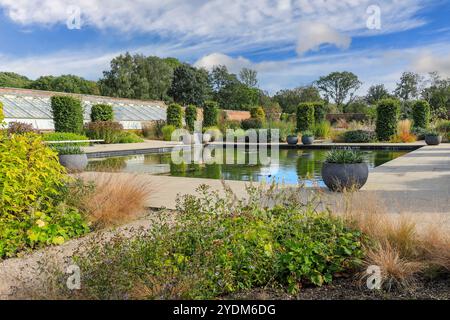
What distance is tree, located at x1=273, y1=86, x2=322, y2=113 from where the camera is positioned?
47031 millimetres

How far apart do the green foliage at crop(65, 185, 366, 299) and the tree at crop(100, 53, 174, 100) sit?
38385mm

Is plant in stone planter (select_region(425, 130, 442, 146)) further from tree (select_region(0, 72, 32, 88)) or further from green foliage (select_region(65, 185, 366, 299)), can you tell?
tree (select_region(0, 72, 32, 88))

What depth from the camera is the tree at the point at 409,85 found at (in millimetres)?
46281

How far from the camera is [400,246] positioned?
2.89 m

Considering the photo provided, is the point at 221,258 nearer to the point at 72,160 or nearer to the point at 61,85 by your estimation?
the point at 72,160

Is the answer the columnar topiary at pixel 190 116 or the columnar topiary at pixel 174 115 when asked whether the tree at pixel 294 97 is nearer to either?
the columnar topiary at pixel 190 116

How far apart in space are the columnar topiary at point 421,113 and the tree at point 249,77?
29401 mm

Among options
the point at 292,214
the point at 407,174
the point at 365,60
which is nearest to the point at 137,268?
the point at 292,214

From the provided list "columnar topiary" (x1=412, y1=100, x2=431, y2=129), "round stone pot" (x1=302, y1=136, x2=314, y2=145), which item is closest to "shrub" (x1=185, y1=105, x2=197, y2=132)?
"round stone pot" (x1=302, y1=136, x2=314, y2=145)

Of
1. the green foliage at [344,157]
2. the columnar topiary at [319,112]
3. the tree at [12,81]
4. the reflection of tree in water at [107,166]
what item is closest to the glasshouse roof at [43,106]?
the reflection of tree in water at [107,166]

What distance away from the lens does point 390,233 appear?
3.00 metres

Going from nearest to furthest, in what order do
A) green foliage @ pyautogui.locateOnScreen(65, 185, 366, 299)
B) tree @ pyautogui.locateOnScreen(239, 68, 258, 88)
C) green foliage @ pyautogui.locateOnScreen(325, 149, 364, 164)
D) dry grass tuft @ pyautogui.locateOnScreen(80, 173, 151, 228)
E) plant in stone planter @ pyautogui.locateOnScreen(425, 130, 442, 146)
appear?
green foliage @ pyautogui.locateOnScreen(65, 185, 366, 299) < dry grass tuft @ pyautogui.locateOnScreen(80, 173, 151, 228) < green foliage @ pyautogui.locateOnScreen(325, 149, 364, 164) < plant in stone planter @ pyautogui.locateOnScreen(425, 130, 442, 146) < tree @ pyautogui.locateOnScreen(239, 68, 258, 88)
